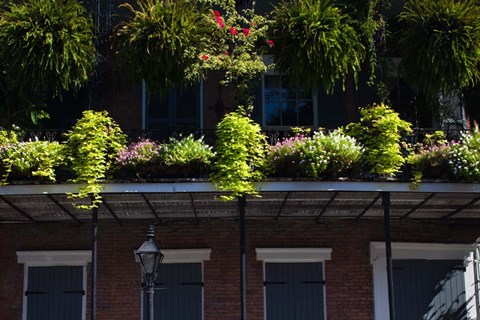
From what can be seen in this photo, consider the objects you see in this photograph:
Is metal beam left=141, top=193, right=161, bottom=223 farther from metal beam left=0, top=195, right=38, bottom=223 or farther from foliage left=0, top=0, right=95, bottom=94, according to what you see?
foliage left=0, top=0, right=95, bottom=94

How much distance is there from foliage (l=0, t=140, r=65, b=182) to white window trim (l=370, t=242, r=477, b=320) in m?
5.36

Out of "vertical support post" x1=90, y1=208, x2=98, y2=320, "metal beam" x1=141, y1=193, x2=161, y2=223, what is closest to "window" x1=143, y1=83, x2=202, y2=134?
"metal beam" x1=141, y1=193, x2=161, y2=223

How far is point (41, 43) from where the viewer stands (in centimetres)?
1068

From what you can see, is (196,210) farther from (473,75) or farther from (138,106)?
(473,75)

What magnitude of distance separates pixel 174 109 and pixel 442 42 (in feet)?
15.3

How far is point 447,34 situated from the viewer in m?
10.8

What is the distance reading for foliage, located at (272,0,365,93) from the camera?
1072 centimetres

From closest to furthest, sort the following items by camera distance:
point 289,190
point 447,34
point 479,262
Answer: point 289,190
point 447,34
point 479,262

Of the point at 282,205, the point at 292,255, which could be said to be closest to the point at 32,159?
the point at 282,205

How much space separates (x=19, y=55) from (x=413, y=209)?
644 centimetres

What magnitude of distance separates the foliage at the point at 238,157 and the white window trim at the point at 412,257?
10.0 ft

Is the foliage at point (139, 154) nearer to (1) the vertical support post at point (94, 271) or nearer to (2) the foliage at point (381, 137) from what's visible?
(1) the vertical support post at point (94, 271)

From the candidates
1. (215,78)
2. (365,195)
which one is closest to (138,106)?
(215,78)

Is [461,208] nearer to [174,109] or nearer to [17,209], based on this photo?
[174,109]
